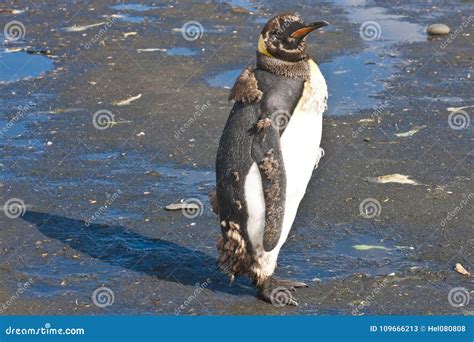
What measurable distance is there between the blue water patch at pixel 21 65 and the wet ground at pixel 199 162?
27 millimetres

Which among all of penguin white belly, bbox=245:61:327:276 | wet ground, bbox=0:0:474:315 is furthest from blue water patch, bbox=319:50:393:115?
penguin white belly, bbox=245:61:327:276

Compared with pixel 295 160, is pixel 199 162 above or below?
below

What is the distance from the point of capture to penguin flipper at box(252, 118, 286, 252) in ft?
19.4

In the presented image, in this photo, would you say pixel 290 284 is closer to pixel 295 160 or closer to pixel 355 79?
pixel 295 160

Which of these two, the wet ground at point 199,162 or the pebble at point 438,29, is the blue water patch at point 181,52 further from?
the pebble at point 438,29

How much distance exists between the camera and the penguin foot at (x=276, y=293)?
6.11 meters

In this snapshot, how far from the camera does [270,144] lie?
19.5ft

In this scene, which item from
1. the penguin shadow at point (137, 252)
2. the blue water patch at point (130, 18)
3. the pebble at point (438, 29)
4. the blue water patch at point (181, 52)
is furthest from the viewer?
the blue water patch at point (130, 18)

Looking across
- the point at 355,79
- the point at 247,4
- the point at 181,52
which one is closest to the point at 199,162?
the point at 355,79

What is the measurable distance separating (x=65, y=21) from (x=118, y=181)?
6.25 metres

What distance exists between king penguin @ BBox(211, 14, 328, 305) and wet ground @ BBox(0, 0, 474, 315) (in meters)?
0.43

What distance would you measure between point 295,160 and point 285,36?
29.7 inches

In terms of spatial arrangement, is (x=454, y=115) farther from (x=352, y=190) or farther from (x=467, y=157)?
(x=352, y=190)

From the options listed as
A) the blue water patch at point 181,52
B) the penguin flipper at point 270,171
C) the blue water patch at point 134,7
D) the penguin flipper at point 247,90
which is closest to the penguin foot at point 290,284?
the penguin flipper at point 270,171
